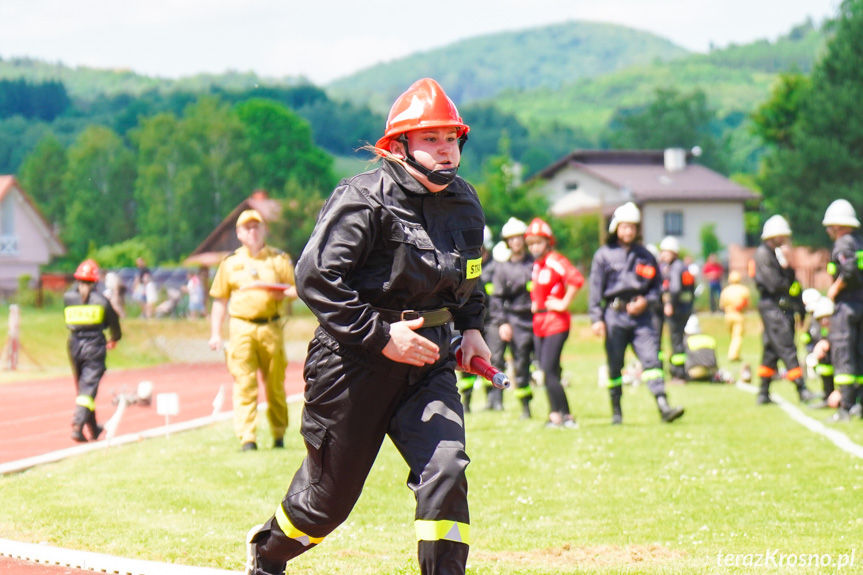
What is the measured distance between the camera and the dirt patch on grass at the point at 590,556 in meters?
6.43

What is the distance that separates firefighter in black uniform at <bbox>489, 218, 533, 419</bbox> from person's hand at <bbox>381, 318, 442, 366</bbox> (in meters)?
10.1

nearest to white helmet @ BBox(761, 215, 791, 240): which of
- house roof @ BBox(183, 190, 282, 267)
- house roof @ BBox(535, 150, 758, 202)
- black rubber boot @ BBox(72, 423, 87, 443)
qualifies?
black rubber boot @ BBox(72, 423, 87, 443)

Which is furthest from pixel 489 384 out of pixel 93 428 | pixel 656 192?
pixel 656 192

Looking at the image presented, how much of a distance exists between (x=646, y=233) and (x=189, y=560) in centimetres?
8005

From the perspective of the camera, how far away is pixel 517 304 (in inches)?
594

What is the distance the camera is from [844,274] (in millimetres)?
13375

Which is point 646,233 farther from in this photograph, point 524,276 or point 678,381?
point 524,276

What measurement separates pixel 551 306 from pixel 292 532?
27.9ft

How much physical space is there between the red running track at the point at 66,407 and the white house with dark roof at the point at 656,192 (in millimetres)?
57087

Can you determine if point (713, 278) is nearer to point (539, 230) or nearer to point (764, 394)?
point (764, 394)

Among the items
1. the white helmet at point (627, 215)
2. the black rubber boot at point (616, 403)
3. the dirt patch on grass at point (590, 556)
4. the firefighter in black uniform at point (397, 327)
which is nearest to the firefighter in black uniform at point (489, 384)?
the black rubber boot at point (616, 403)

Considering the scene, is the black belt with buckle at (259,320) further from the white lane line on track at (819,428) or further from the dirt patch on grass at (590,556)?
the white lane line on track at (819,428)

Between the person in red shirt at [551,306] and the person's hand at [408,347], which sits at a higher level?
the person's hand at [408,347]

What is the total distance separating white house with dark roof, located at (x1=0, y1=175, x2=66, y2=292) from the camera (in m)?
83.3
